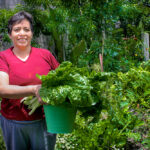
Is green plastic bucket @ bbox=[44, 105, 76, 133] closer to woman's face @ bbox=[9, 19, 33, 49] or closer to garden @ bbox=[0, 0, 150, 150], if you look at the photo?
garden @ bbox=[0, 0, 150, 150]

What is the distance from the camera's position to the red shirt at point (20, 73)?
1.73m

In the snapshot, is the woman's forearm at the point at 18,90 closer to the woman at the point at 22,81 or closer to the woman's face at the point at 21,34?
the woman at the point at 22,81

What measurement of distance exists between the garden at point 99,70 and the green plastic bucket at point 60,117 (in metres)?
0.08

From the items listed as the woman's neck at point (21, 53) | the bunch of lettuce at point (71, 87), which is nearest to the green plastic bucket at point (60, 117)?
the bunch of lettuce at point (71, 87)

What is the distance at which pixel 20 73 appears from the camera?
1735 millimetres

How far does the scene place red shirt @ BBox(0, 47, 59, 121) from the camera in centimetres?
173

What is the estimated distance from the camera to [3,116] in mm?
1885

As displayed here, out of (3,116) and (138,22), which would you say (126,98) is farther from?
(138,22)

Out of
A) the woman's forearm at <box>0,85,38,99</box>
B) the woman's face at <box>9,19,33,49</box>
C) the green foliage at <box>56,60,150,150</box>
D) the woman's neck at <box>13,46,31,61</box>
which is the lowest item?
the green foliage at <box>56,60,150,150</box>

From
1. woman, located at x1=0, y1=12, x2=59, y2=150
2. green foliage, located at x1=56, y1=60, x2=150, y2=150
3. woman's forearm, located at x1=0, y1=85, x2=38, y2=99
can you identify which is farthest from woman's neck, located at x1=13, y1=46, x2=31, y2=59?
green foliage, located at x1=56, y1=60, x2=150, y2=150

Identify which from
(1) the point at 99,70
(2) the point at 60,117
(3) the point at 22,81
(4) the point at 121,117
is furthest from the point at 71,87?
(1) the point at 99,70

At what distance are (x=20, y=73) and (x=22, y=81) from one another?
0.06 meters

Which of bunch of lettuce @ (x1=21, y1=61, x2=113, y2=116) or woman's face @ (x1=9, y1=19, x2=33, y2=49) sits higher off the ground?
woman's face @ (x1=9, y1=19, x2=33, y2=49)

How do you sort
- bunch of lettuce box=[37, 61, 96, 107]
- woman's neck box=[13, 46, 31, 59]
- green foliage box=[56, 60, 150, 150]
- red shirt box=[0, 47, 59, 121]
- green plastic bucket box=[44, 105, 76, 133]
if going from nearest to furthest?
bunch of lettuce box=[37, 61, 96, 107] < green plastic bucket box=[44, 105, 76, 133] < red shirt box=[0, 47, 59, 121] < woman's neck box=[13, 46, 31, 59] < green foliage box=[56, 60, 150, 150]
